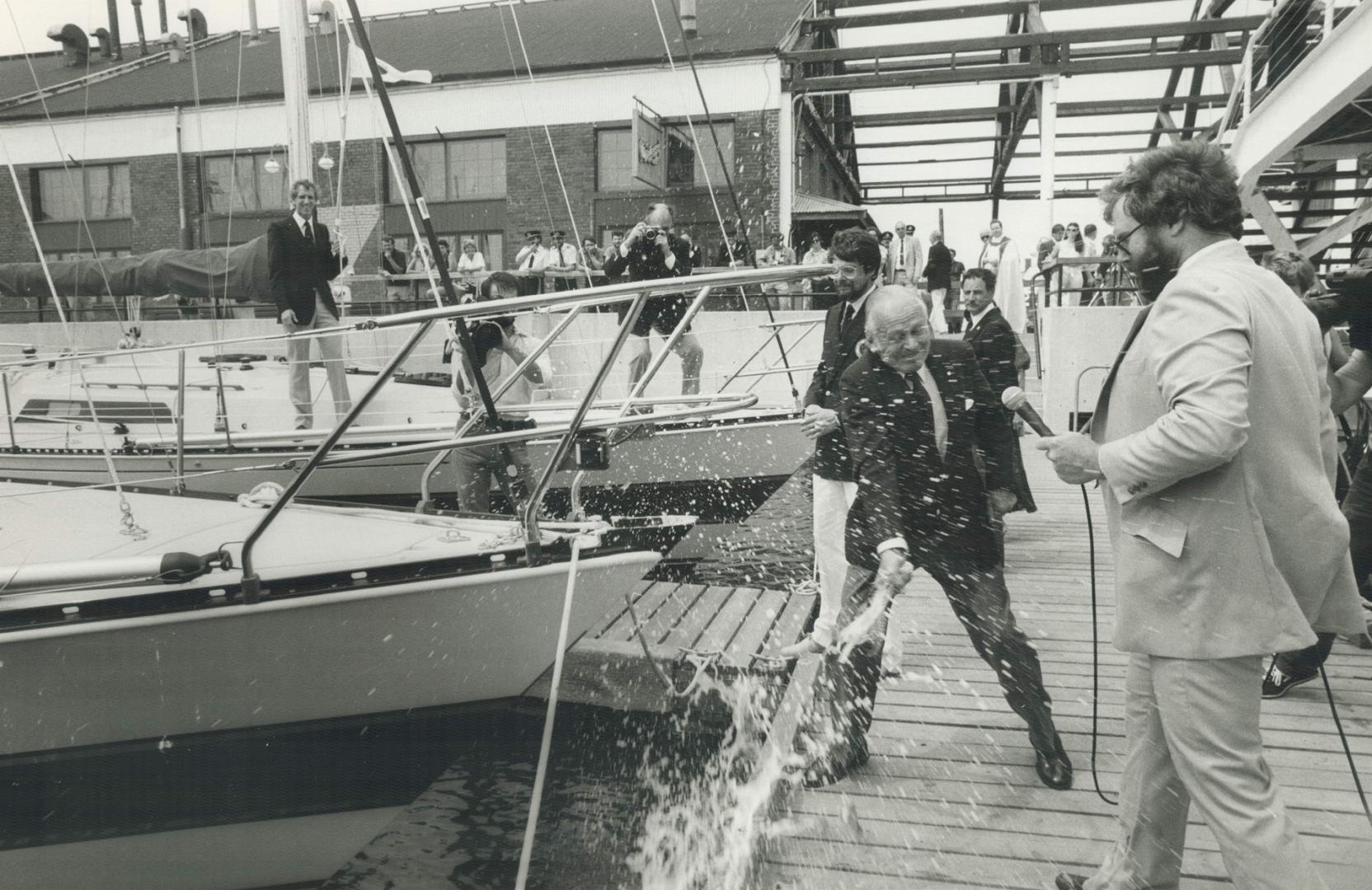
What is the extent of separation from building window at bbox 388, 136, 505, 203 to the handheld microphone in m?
22.2

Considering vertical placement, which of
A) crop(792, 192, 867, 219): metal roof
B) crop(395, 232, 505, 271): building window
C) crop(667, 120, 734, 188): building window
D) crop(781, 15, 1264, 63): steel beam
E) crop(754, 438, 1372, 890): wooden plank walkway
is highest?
crop(781, 15, 1264, 63): steel beam

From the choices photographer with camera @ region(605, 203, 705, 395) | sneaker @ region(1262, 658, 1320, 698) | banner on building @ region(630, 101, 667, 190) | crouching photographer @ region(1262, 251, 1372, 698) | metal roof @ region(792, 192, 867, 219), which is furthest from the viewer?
metal roof @ region(792, 192, 867, 219)

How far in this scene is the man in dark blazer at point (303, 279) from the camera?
795 cm

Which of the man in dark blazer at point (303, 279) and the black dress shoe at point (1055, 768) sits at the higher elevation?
the man in dark blazer at point (303, 279)

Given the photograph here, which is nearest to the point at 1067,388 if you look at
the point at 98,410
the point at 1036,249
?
the point at 1036,249

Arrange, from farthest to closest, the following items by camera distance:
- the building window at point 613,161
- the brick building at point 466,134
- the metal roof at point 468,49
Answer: the building window at point 613,161 < the metal roof at point 468,49 < the brick building at point 466,134

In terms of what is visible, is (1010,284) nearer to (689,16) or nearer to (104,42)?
(689,16)

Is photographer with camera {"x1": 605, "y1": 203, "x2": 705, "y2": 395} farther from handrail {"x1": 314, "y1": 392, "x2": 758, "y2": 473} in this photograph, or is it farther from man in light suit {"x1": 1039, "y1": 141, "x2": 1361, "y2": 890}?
man in light suit {"x1": 1039, "y1": 141, "x2": 1361, "y2": 890}

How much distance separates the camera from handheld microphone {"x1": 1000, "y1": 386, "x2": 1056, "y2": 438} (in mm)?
2627

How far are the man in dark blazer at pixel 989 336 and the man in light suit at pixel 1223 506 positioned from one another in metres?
2.59

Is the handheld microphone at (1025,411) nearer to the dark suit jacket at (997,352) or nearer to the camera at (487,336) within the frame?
the dark suit jacket at (997,352)

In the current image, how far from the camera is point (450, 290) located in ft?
14.7

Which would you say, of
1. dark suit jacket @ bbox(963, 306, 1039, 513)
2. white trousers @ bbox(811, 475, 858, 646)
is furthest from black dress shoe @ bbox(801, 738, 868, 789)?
dark suit jacket @ bbox(963, 306, 1039, 513)

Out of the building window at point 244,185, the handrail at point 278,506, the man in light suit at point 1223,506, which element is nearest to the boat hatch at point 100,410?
the handrail at point 278,506
